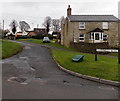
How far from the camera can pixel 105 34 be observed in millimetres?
33531

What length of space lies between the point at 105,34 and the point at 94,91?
28290 millimetres

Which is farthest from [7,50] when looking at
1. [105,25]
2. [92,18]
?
[105,25]

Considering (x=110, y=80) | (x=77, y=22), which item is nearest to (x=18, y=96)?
(x=110, y=80)

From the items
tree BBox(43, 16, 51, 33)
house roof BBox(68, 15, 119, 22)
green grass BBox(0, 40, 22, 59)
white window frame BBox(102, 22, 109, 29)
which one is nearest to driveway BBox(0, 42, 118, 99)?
green grass BBox(0, 40, 22, 59)

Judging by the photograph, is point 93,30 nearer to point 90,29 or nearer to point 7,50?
point 90,29

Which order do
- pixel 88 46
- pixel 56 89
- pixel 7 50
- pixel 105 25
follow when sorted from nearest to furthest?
pixel 56 89 → pixel 7 50 → pixel 88 46 → pixel 105 25

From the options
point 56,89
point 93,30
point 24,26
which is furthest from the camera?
point 24,26

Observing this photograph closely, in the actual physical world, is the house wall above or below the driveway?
above

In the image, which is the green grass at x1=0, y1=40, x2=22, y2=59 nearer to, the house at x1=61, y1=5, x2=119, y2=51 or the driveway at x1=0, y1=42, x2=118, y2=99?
the driveway at x1=0, y1=42, x2=118, y2=99

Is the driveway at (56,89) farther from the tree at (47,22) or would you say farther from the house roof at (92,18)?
the tree at (47,22)

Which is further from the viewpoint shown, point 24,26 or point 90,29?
point 24,26

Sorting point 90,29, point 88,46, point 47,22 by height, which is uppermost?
point 47,22

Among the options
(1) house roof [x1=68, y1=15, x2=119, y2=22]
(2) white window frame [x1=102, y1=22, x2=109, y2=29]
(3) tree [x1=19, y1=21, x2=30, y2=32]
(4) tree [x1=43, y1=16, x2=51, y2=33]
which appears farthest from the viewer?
(3) tree [x1=19, y1=21, x2=30, y2=32]

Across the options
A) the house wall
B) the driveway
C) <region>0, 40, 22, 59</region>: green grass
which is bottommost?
the driveway
